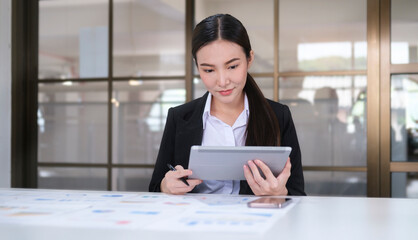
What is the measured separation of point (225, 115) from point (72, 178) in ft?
6.25

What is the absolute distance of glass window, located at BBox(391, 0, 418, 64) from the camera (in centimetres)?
295

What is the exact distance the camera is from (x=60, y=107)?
346 centimetres

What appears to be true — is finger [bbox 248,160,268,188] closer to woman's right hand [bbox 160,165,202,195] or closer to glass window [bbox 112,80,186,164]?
woman's right hand [bbox 160,165,202,195]

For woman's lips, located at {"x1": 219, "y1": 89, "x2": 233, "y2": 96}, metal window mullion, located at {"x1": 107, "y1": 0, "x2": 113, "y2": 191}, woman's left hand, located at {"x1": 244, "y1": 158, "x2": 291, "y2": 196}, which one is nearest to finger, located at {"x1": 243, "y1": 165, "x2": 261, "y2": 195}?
woman's left hand, located at {"x1": 244, "y1": 158, "x2": 291, "y2": 196}

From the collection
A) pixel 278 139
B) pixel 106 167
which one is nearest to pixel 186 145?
pixel 278 139

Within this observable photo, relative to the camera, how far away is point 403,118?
9.70 feet

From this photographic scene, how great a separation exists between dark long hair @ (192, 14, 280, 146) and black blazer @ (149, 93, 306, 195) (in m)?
0.06

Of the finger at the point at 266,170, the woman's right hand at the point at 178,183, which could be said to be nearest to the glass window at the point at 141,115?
the woman's right hand at the point at 178,183

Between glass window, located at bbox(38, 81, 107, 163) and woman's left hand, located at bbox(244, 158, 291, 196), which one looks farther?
glass window, located at bbox(38, 81, 107, 163)

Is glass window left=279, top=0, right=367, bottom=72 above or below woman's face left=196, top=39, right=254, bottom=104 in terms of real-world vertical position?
above

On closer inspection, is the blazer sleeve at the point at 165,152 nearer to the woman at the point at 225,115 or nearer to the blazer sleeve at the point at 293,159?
the woman at the point at 225,115

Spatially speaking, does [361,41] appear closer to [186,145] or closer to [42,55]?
[186,145]

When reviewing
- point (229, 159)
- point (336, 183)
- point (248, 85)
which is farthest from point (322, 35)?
point (229, 159)

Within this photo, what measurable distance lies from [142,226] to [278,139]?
94cm
